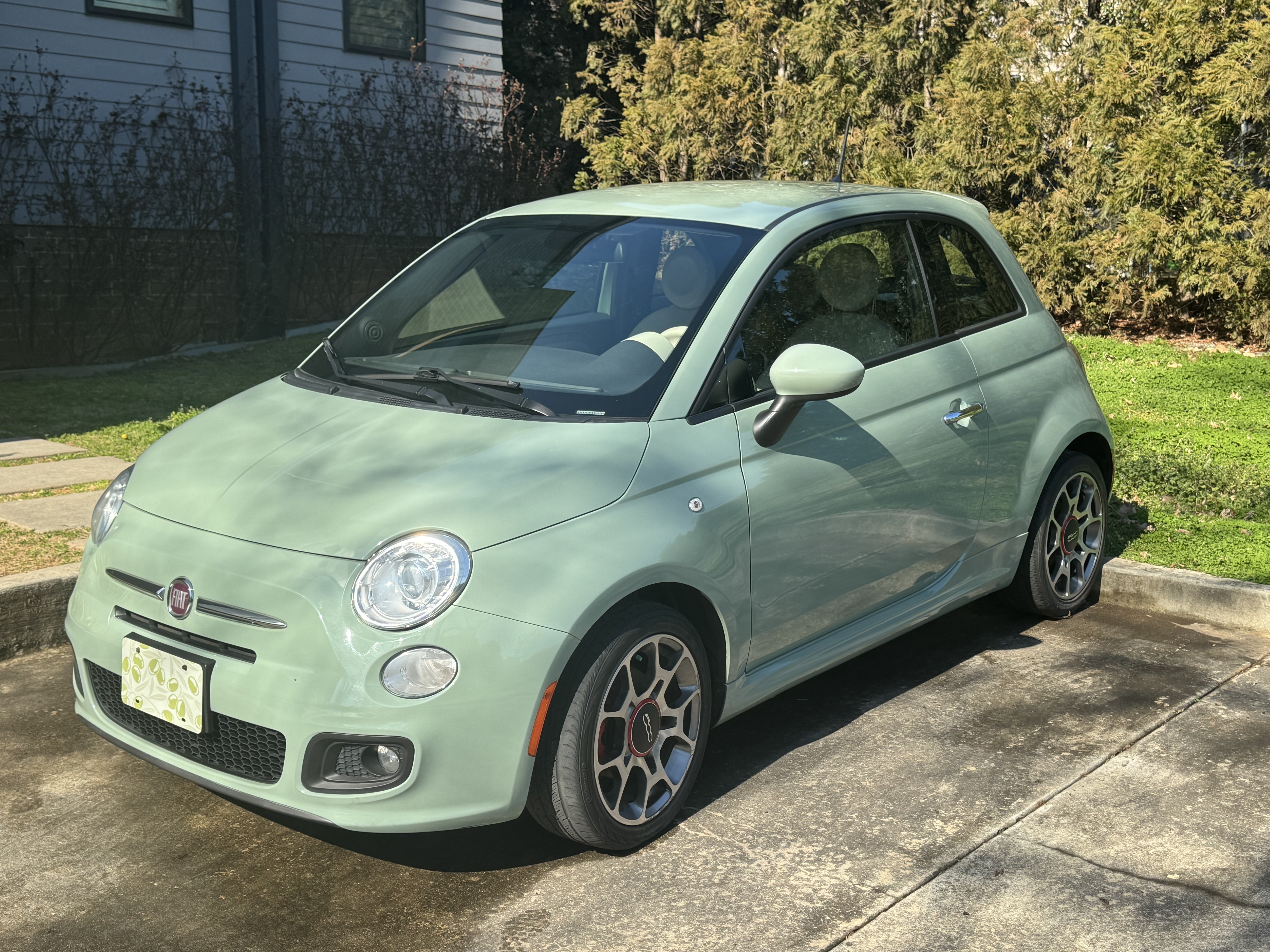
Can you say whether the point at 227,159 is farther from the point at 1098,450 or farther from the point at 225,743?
the point at 225,743

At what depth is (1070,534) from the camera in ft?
→ 17.4

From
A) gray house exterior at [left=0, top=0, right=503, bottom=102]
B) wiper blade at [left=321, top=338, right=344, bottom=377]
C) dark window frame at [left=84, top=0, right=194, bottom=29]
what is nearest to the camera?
wiper blade at [left=321, top=338, right=344, bottom=377]

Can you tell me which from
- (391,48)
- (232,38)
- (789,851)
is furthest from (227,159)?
(789,851)

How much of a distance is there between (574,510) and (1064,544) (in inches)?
109

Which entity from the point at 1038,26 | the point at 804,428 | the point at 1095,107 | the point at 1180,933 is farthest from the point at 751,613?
the point at 1038,26

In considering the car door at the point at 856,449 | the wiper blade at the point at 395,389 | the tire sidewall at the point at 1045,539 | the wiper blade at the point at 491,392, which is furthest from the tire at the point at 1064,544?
the wiper blade at the point at 395,389

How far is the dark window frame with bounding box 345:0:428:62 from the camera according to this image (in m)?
13.4

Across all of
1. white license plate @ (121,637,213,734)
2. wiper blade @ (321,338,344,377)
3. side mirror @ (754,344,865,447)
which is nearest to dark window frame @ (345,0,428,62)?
wiper blade @ (321,338,344,377)

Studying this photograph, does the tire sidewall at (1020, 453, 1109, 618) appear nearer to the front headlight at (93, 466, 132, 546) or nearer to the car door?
the car door

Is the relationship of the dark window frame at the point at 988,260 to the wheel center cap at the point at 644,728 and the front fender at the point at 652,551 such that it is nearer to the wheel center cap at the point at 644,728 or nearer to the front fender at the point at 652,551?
the front fender at the point at 652,551

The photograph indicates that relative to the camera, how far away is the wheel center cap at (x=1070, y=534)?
17.3 feet

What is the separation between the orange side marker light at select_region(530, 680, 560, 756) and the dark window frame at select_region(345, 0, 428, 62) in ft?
38.4

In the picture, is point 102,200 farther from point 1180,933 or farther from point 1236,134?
point 1180,933

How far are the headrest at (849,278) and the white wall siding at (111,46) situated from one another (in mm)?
9036
